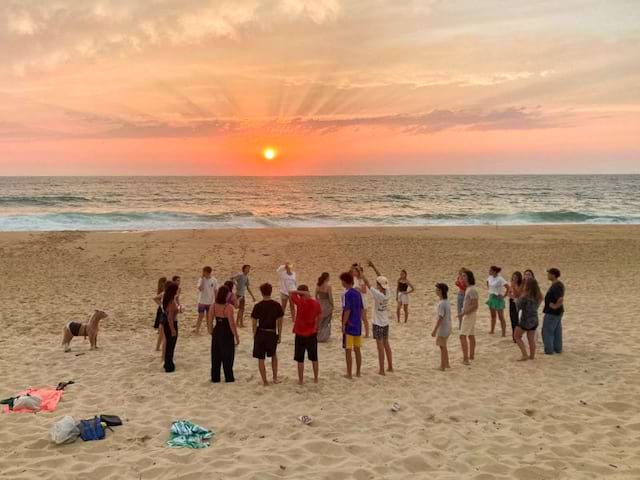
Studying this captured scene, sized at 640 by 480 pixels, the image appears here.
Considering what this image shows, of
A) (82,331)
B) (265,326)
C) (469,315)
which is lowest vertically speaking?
(82,331)

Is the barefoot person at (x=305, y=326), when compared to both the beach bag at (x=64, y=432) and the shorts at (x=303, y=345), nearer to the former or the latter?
the shorts at (x=303, y=345)

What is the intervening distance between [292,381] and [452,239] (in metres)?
19.4

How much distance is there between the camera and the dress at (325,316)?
9.21 m

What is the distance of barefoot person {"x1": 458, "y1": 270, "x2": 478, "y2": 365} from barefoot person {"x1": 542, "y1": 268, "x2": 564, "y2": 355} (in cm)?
133

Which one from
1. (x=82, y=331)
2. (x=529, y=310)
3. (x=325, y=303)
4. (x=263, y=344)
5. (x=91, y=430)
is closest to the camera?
(x=91, y=430)

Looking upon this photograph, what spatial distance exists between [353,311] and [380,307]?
1.60 ft

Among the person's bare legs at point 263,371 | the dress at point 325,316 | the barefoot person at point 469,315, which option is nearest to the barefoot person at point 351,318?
the person's bare legs at point 263,371

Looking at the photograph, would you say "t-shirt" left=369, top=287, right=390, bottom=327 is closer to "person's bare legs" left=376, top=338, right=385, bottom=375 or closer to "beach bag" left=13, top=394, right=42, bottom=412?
"person's bare legs" left=376, top=338, right=385, bottom=375

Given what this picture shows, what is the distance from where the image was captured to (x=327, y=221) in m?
40.3

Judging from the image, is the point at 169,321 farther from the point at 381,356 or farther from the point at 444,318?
the point at 444,318

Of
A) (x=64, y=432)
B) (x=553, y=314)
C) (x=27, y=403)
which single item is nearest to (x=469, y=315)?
(x=553, y=314)

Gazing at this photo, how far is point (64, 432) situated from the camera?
549 centimetres

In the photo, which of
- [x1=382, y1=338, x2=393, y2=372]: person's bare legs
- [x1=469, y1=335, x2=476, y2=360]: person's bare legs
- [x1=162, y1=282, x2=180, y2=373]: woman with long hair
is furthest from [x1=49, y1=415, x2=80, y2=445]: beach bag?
[x1=469, y1=335, x2=476, y2=360]: person's bare legs

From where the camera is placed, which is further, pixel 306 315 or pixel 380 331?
pixel 380 331
